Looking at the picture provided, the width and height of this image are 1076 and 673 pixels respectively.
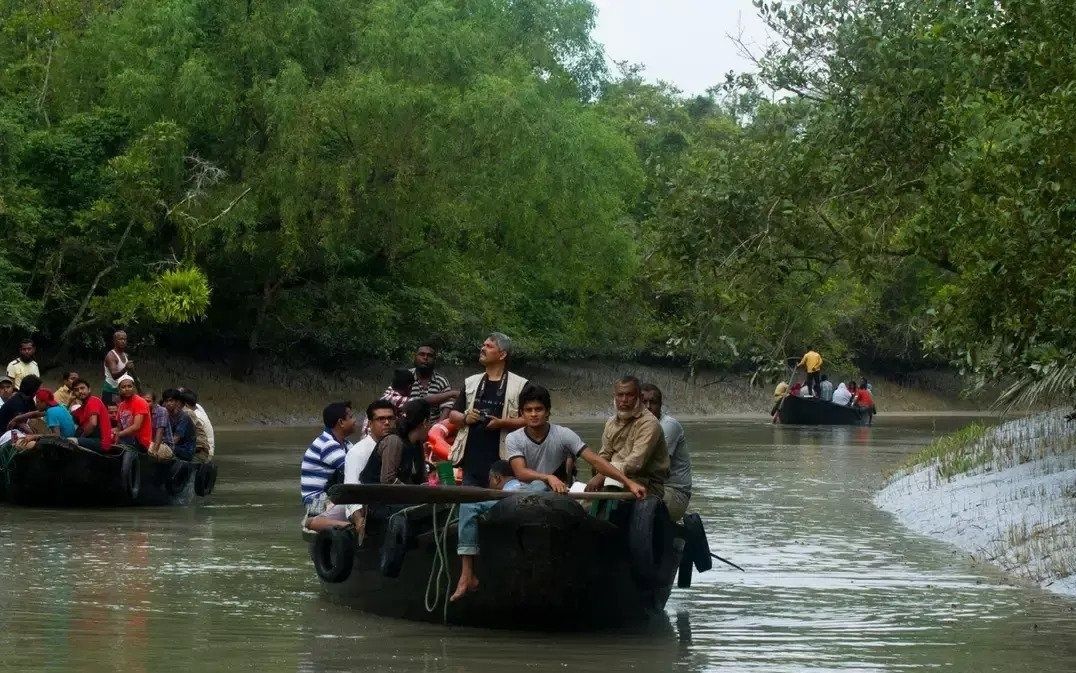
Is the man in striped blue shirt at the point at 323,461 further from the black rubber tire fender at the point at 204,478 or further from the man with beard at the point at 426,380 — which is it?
the black rubber tire fender at the point at 204,478

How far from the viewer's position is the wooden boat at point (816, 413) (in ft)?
166

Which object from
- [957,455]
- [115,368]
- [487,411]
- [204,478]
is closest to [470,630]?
[487,411]

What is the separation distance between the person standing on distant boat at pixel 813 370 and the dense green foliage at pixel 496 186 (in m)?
3.54

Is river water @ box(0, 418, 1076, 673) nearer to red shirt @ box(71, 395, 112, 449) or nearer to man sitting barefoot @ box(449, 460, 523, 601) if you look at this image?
man sitting barefoot @ box(449, 460, 523, 601)

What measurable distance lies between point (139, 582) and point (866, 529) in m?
8.70

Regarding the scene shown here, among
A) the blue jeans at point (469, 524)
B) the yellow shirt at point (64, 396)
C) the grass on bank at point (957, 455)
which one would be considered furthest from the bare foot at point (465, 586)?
A: the yellow shirt at point (64, 396)

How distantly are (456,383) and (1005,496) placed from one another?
3427 centimetres

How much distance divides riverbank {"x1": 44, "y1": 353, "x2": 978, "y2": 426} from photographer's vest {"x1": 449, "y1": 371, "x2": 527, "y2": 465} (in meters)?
29.7

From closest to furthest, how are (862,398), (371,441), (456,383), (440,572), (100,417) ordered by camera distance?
(440,572) < (371,441) < (100,417) < (456,383) < (862,398)

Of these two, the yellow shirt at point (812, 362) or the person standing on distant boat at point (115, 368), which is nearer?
the person standing on distant boat at point (115, 368)

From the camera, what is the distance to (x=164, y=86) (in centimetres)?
3941

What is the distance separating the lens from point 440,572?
1198 centimetres

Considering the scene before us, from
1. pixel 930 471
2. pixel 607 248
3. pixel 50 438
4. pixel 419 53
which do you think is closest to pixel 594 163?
pixel 607 248

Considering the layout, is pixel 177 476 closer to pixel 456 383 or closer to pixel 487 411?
pixel 487 411
